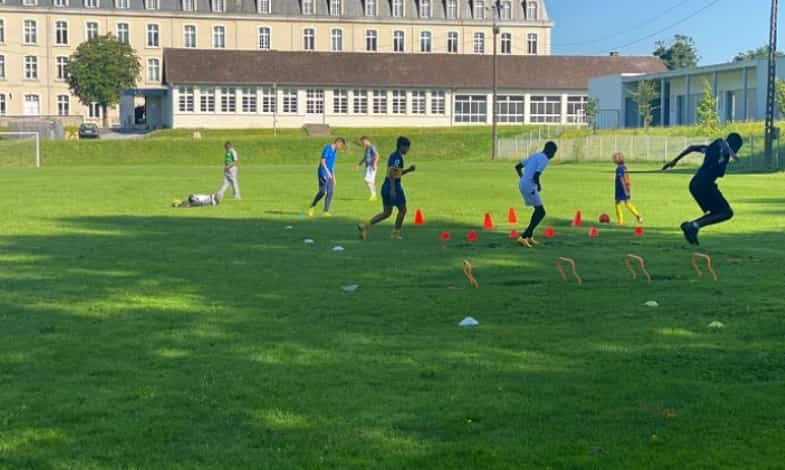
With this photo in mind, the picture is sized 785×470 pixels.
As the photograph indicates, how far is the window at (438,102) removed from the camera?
317 feet

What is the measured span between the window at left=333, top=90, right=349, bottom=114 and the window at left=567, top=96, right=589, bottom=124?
787 inches

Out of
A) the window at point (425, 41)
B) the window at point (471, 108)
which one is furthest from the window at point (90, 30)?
the window at point (471, 108)

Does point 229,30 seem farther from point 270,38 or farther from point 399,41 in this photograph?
point 399,41

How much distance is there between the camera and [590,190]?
33.8 m

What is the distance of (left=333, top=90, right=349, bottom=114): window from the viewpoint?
3752 inches

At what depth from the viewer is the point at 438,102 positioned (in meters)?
96.8

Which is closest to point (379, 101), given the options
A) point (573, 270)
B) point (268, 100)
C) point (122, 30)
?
point (268, 100)

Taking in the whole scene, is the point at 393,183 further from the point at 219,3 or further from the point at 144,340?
the point at 219,3

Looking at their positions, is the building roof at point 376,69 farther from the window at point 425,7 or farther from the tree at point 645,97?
the tree at point 645,97

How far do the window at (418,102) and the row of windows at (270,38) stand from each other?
1831cm

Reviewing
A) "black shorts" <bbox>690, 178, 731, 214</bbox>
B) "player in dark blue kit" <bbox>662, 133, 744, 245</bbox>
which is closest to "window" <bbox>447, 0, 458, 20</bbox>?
"player in dark blue kit" <bbox>662, 133, 744, 245</bbox>

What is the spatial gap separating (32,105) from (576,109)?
2046 inches

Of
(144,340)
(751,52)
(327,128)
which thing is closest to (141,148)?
(327,128)

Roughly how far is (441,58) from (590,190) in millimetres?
66915
